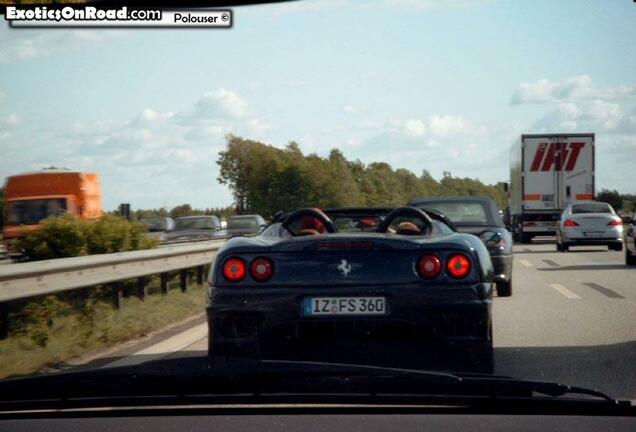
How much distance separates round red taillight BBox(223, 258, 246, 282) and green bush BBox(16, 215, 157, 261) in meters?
8.20

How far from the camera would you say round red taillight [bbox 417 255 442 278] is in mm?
6246

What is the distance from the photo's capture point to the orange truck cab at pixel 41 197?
27.3 m

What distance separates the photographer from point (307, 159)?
358 feet

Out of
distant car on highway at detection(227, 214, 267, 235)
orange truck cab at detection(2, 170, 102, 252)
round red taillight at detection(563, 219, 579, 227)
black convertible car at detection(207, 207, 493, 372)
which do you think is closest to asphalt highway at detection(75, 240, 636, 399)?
→ black convertible car at detection(207, 207, 493, 372)

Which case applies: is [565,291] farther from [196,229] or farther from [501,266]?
[196,229]

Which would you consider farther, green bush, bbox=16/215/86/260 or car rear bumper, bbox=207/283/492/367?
green bush, bbox=16/215/86/260

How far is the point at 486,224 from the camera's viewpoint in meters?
13.1

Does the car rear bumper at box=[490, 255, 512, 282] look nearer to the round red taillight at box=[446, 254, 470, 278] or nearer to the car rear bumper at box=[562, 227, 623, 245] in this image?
the round red taillight at box=[446, 254, 470, 278]

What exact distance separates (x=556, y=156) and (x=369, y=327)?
31.0 meters

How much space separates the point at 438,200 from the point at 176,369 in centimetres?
1023

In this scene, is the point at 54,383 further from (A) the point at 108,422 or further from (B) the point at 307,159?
(B) the point at 307,159

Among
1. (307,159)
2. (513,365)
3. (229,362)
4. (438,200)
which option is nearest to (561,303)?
(438,200)

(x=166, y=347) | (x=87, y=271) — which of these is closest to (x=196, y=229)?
(x=87, y=271)

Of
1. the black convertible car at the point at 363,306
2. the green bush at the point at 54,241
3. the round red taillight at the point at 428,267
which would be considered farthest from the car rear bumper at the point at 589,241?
the round red taillight at the point at 428,267
